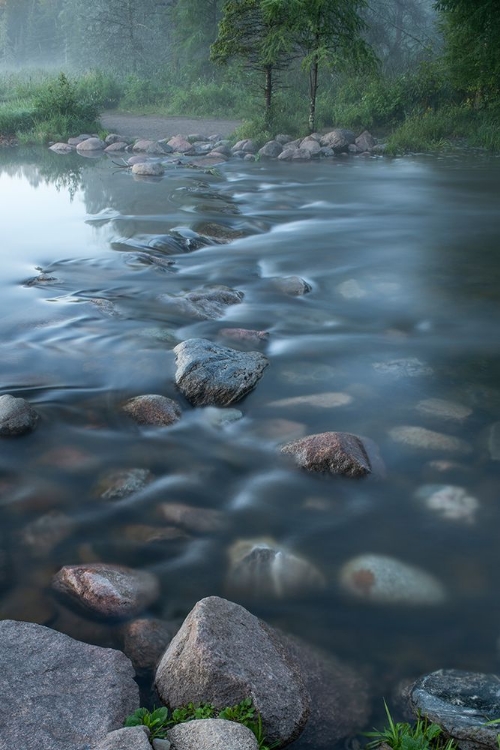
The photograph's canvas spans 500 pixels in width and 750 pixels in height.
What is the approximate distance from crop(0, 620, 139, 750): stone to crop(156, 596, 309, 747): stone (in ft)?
0.59

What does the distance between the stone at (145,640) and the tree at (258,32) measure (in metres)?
16.5

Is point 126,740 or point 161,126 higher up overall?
point 161,126

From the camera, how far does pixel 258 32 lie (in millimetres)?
17719

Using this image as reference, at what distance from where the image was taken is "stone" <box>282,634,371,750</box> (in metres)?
2.42

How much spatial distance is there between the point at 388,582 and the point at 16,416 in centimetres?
242

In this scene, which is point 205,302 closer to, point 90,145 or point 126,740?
point 126,740

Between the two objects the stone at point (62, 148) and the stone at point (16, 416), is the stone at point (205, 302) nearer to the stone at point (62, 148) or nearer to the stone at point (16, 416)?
the stone at point (16, 416)

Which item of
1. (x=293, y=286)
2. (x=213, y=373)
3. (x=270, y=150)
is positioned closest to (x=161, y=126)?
(x=270, y=150)

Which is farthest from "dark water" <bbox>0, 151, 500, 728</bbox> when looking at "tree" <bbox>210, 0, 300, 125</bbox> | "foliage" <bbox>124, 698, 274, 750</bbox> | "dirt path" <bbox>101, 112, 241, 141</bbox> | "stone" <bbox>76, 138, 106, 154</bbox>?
"dirt path" <bbox>101, 112, 241, 141</bbox>

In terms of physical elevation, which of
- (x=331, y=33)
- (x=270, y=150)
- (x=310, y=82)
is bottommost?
(x=270, y=150)

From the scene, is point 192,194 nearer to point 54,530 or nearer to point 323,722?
point 54,530

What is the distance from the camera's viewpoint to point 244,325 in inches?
247

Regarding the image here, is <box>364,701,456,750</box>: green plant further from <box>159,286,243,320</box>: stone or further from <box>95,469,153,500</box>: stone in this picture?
<box>159,286,243,320</box>: stone

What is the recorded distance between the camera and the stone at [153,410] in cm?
445
